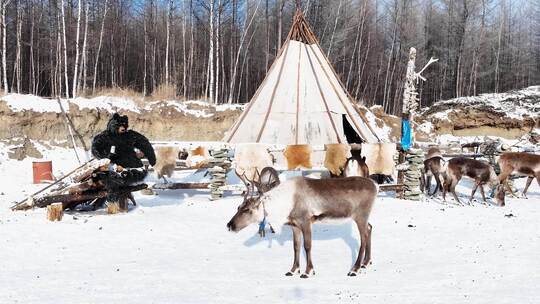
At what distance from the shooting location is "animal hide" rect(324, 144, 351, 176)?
36.6ft

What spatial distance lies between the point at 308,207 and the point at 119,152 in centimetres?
482

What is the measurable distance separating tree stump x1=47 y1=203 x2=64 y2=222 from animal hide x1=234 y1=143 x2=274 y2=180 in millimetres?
4037

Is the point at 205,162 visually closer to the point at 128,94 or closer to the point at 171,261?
the point at 171,261

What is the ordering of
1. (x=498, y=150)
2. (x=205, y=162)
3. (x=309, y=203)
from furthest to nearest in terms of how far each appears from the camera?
1. (x=498, y=150)
2. (x=205, y=162)
3. (x=309, y=203)

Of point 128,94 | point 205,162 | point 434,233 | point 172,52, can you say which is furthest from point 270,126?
point 172,52

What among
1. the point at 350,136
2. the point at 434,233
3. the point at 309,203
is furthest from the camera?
the point at 350,136

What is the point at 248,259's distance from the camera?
672cm

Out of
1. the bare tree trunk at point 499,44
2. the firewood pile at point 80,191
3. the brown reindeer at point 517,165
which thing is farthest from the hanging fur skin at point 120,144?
the bare tree trunk at point 499,44

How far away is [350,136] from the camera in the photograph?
16.2 meters

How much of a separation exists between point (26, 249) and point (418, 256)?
571cm

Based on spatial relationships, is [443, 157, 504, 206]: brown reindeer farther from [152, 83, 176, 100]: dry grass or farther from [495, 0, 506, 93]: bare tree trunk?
[495, 0, 506, 93]: bare tree trunk

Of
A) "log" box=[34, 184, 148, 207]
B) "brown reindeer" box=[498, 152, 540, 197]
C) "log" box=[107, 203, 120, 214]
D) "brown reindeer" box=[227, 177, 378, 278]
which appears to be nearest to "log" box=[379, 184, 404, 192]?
"brown reindeer" box=[498, 152, 540, 197]

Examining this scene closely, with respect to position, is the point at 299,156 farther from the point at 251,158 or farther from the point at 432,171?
the point at 432,171

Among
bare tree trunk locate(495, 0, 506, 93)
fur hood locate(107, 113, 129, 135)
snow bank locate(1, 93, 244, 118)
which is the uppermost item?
bare tree trunk locate(495, 0, 506, 93)
